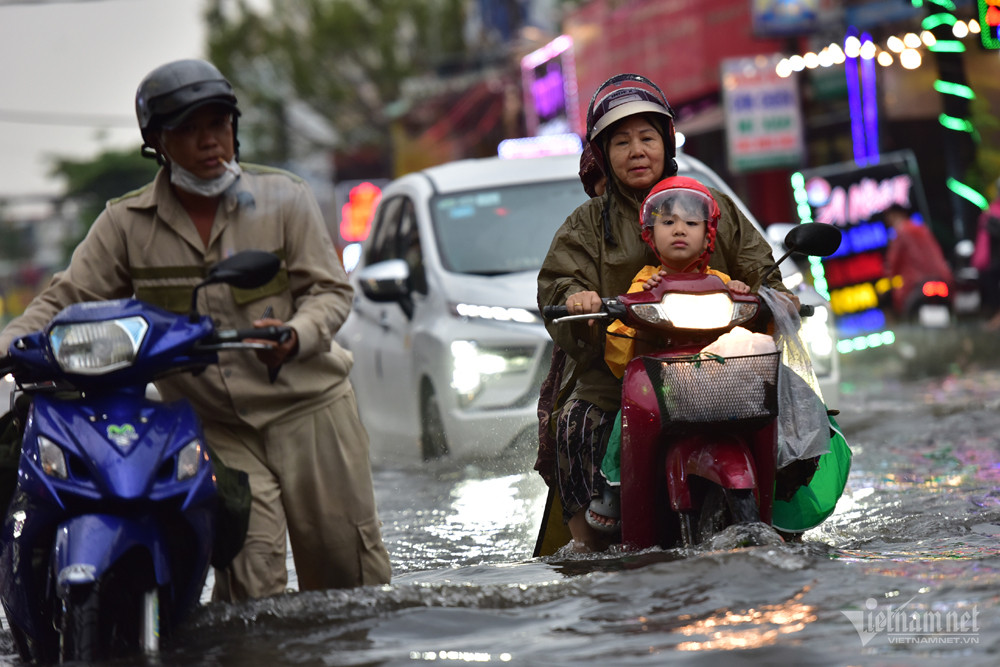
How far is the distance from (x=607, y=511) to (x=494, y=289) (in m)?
3.40

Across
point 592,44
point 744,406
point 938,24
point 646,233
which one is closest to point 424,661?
point 744,406

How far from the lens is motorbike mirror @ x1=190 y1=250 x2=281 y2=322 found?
3760 millimetres

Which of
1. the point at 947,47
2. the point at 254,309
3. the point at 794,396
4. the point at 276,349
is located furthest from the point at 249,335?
the point at 947,47

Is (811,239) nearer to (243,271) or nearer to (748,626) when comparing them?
(748,626)

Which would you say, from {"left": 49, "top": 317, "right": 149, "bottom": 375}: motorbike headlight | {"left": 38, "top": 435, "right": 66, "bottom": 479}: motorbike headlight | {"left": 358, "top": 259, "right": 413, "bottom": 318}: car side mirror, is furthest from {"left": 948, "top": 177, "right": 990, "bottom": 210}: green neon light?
{"left": 38, "top": 435, "right": 66, "bottom": 479}: motorbike headlight

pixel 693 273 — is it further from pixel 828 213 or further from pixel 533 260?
pixel 828 213

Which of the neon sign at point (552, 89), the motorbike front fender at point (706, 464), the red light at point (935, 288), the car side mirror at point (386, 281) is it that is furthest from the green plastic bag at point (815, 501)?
the neon sign at point (552, 89)

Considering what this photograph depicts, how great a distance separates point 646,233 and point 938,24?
467 inches

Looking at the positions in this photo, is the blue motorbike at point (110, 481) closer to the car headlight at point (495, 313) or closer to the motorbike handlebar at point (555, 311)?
the motorbike handlebar at point (555, 311)

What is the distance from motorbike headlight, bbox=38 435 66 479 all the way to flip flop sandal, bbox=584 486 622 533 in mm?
1773

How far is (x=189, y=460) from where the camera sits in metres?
3.70

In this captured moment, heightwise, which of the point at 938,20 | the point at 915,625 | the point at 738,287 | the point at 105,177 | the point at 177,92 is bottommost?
the point at 915,625

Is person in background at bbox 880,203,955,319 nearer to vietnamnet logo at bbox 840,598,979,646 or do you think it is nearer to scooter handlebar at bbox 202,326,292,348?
vietnamnet logo at bbox 840,598,979,646

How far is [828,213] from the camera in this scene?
16906 millimetres
